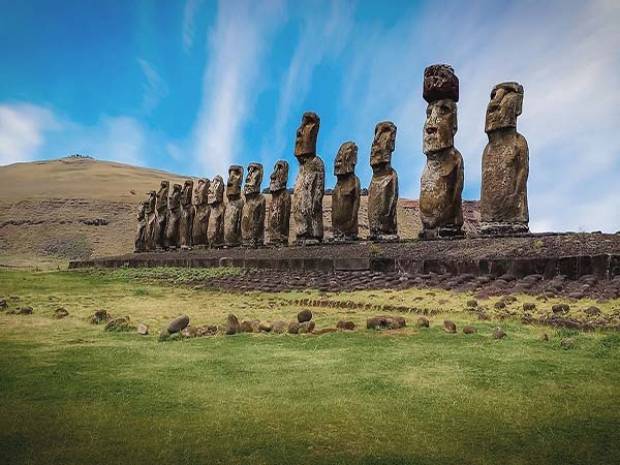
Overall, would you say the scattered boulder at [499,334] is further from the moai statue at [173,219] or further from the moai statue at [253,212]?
the moai statue at [173,219]

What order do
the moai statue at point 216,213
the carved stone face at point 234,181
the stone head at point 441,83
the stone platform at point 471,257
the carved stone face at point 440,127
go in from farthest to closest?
1. the moai statue at point 216,213
2. the carved stone face at point 234,181
3. the stone head at point 441,83
4. the carved stone face at point 440,127
5. the stone platform at point 471,257

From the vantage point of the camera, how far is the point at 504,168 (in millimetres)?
10953

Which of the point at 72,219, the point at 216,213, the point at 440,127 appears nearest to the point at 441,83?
the point at 440,127

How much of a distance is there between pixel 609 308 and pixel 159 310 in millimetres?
5972

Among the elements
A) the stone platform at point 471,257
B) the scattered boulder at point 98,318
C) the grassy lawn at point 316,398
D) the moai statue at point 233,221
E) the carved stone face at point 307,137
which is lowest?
the grassy lawn at point 316,398

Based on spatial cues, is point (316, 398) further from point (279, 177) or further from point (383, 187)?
point (279, 177)

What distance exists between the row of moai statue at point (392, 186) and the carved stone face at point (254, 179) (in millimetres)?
34

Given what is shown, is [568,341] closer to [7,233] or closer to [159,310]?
[159,310]

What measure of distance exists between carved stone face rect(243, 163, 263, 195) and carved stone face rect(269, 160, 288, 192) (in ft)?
4.64

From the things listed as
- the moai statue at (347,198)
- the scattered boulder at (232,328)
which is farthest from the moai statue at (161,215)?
the scattered boulder at (232,328)

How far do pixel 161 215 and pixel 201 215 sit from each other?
4777 mm

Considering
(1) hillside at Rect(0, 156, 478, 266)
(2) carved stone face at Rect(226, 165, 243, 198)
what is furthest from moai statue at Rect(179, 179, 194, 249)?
(1) hillside at Rect(0, 156, 478, 266)

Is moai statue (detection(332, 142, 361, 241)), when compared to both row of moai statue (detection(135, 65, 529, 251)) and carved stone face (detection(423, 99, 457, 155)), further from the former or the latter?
carved stone face (detection(423, 99, 457, 155))

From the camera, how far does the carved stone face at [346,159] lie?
1480cm
